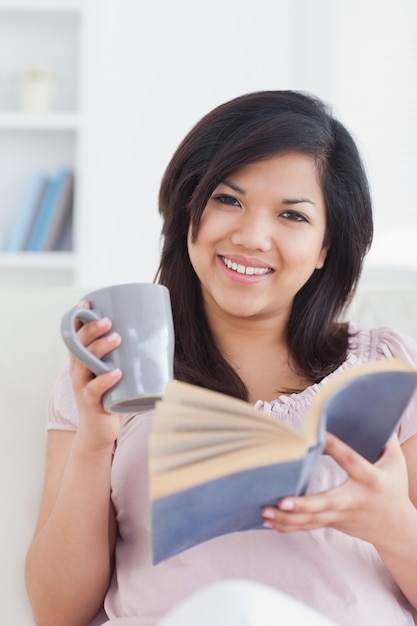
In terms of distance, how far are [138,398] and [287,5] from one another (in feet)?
9.12

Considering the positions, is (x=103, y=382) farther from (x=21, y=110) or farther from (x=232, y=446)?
(x=21, y=110)

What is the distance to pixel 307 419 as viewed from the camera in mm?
833

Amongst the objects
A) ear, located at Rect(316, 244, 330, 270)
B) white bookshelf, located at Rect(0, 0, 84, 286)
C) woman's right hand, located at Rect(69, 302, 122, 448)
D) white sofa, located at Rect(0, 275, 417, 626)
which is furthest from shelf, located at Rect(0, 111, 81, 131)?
woman's right hand, located at Rect(69, 302, 122, 448)

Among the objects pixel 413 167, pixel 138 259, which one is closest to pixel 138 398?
pixel 138 259

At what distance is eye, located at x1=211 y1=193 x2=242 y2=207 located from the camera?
1362mm

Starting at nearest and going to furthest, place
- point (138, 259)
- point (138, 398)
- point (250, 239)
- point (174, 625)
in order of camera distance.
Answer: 1. point (174, 625)
2. point (138, 398)
3. point (250, 239)
4. point (138, 259)

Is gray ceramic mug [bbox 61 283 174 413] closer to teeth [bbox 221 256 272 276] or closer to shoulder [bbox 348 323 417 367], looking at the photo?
teeth [bbox 221 256 272 276]

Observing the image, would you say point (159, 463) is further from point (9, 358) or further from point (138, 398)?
point (9, 358)

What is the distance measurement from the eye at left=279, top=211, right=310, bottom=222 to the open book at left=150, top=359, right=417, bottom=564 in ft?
1.65

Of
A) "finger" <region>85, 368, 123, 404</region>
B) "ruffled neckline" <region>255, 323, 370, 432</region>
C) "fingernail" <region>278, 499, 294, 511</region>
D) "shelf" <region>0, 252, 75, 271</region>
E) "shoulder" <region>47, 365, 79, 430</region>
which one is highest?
"finger" <region>85, 368, 123, 404</region>

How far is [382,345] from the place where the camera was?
140 centimetres

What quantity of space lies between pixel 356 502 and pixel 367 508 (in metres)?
0.03

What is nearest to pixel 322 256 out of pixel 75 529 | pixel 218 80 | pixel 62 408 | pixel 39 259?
pixel 62 408

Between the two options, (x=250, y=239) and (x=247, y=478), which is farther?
(x=250, y=239)
